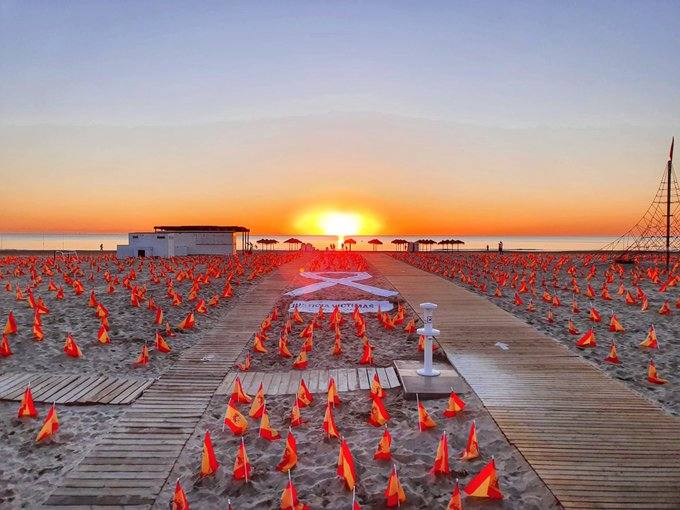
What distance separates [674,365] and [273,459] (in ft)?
32.1

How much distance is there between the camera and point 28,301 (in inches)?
684

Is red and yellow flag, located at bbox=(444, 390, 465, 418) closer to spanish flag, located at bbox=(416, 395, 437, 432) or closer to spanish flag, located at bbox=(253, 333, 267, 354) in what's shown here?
spanish flag, located at bbox=(416, 395, 437, 432)

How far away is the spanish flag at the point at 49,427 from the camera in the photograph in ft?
23.6

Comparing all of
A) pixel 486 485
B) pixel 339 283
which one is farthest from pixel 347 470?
pixel 339 283

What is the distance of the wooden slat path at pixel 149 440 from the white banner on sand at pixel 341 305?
5.08 metres

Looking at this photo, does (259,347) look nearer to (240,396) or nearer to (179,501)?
A: (240,396)

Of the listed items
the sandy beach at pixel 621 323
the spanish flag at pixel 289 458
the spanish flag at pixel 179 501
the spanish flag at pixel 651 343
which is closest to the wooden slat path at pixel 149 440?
the spanish flag at pixel 179 501

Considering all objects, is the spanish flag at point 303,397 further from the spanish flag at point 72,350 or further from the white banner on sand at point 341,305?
the white banner on sand at point 341,305

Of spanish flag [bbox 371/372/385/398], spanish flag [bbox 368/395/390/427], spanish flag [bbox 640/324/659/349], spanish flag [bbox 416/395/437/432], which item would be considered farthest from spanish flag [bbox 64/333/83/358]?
spanish flag [bbox 640/324/659/349]

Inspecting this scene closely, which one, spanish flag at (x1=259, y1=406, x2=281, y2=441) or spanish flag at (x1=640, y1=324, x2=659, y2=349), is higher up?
spanish flag at (x1=640, y1=324, x2=659, y2=349)

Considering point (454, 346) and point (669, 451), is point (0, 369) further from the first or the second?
point (669, 451)

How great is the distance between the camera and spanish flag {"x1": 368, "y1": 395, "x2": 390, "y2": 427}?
7.65 m

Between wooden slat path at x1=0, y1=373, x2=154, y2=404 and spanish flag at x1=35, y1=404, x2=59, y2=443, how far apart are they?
44.1 inches

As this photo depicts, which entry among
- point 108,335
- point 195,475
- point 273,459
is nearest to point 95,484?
point 195,475
